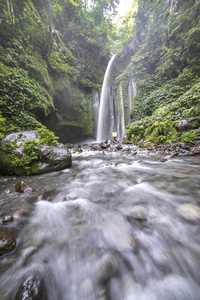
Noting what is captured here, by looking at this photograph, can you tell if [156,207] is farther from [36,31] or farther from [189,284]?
[36,31]

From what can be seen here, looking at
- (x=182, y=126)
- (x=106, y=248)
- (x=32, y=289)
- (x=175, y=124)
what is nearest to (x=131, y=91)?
(x=175, y=124)

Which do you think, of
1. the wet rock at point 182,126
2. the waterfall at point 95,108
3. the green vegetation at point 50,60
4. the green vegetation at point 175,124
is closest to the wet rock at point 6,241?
the green vegetation at point 50,60

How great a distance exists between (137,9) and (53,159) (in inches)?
935

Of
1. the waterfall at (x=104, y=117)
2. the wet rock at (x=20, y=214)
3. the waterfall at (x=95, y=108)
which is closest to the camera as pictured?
the wet rock at (x=20, y=214)

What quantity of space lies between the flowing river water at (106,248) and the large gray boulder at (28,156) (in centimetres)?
134

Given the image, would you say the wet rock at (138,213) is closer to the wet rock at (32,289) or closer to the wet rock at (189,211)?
the wet rock at (189,211)

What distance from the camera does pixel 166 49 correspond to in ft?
40.3

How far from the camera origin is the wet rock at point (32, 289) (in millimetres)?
665

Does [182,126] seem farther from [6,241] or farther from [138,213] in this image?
[6,241]

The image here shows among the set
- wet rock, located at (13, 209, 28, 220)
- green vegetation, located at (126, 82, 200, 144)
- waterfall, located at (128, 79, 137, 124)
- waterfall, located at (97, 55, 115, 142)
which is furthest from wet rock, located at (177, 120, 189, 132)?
waterfall, located at (97, 55, 115, 142)

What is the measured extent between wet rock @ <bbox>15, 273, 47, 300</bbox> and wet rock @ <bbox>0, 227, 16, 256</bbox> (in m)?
0.34

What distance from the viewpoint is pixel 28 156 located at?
119 inches

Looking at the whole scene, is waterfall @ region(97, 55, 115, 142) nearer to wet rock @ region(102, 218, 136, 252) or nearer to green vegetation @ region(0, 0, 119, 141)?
green vegetation @ region(0, 0, 119, 141)

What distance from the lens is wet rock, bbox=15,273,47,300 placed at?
2.18 feet
